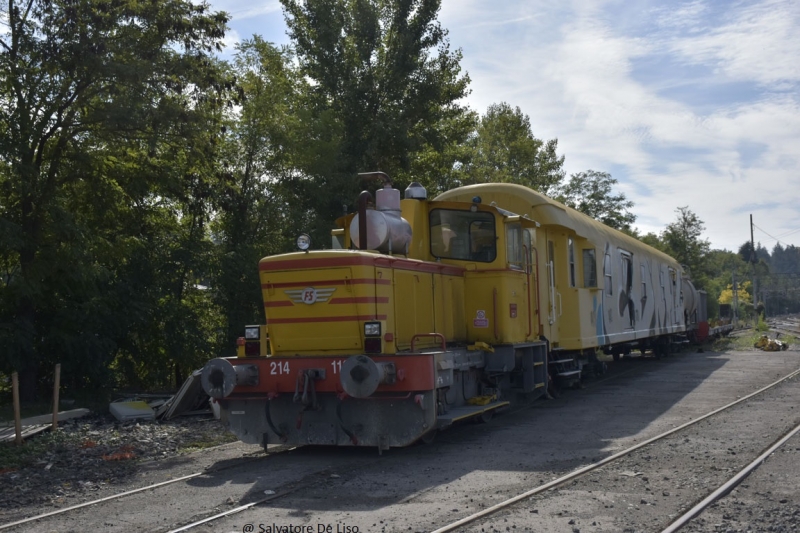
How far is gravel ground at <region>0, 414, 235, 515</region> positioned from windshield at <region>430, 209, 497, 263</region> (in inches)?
159

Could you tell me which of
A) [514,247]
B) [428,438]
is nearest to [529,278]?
[514,247]

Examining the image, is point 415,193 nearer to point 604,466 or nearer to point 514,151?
point 604,466

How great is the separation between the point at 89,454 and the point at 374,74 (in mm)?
16973

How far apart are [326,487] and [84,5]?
11.9m

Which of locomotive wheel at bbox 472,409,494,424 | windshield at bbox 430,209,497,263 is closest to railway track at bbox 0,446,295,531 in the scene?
locomotive wheel at bbox 472,409,494,424

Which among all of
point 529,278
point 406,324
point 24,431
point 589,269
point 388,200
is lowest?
point 24,431

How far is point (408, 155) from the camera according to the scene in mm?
23953

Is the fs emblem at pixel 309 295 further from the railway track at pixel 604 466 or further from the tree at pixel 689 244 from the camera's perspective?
the tree at pixel 689 244

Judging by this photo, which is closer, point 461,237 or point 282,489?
point 282,489

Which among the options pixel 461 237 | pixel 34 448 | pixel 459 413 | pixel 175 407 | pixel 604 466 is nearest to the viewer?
pixel 604 466

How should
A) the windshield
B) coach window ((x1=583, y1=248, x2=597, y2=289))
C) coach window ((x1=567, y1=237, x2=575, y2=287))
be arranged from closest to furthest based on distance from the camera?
the windshield < coach window ((x1=567, y1=237, x2=575, y2=287)) < coach window ((x1=583, y1=248, x2=597, y2=289))

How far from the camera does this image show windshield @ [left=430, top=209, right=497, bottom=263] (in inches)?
428

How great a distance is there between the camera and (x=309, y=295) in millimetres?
9227

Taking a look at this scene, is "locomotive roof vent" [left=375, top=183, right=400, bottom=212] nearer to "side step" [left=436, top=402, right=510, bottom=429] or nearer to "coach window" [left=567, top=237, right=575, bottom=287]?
"side step" [left=436, top=402, right=510, bottom=429]
